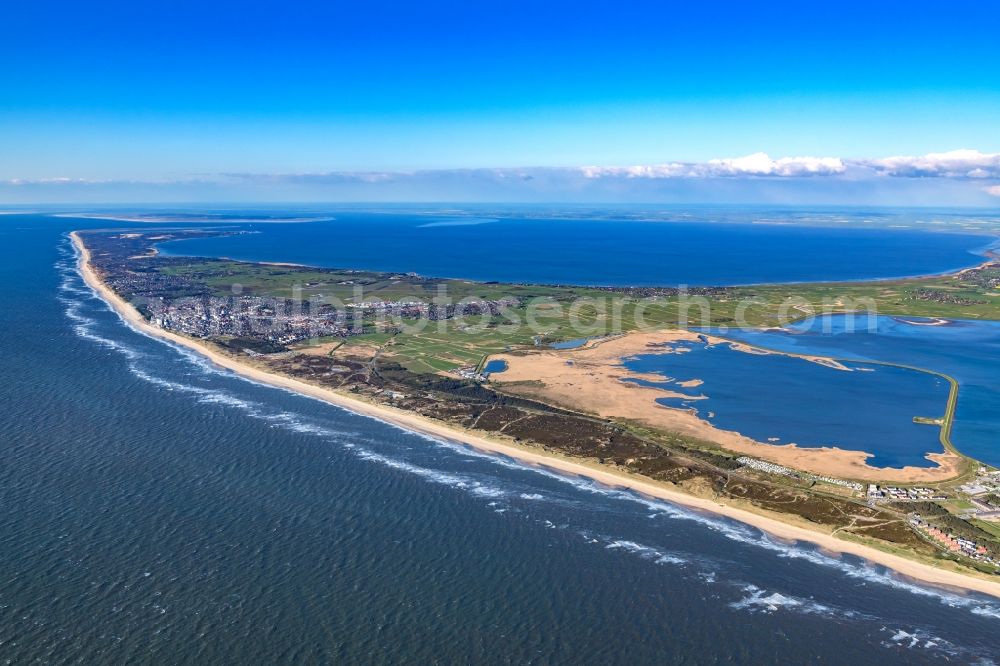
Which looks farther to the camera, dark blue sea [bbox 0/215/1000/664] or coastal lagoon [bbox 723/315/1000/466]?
coastal lagoon [bbox 723/315/1000/466]

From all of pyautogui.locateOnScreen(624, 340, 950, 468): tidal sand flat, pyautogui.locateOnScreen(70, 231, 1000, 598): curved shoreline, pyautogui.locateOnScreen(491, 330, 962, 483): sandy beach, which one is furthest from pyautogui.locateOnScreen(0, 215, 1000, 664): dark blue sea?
pyautogui.locateOnScreen(624, 340, 950, 468): tidal sand flat

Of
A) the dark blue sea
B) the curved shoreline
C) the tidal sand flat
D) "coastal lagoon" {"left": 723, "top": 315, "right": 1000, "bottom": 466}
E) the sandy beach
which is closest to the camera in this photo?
the dark blue sea

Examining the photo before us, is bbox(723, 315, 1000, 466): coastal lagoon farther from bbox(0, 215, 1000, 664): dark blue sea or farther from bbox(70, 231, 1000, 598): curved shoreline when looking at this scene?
bbox(0, 215, 1000, 664): dark blue sea

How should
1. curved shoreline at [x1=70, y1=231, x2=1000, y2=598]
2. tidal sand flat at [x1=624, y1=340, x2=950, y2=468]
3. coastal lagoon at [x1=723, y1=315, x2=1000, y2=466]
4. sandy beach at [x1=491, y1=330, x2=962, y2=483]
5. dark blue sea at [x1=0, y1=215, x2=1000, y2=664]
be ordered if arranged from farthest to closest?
1. coastal lagoon at [x1=723, y1=315, x2=1000, y2=466]
2. tidal sand flat at [x1=624, y1=340, x2=950, y2=468]
3. sandy beach at [x1=491, y1=330, x2=962, y2=483]
4. curved shoreline at [x1=70, y1=231, x2=1000, y2=598]
5. dark blue sea at [x1=0, y1=215, x2=1000, y2=664]

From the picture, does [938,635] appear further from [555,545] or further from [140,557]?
[140,557]

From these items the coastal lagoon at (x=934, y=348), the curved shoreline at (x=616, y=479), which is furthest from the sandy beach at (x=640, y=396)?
the curved shoreline at (x=616, y=479)

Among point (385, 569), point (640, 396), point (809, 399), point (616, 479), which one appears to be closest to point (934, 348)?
point (809, 399)

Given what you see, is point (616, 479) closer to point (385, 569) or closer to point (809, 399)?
point (385, 569)
